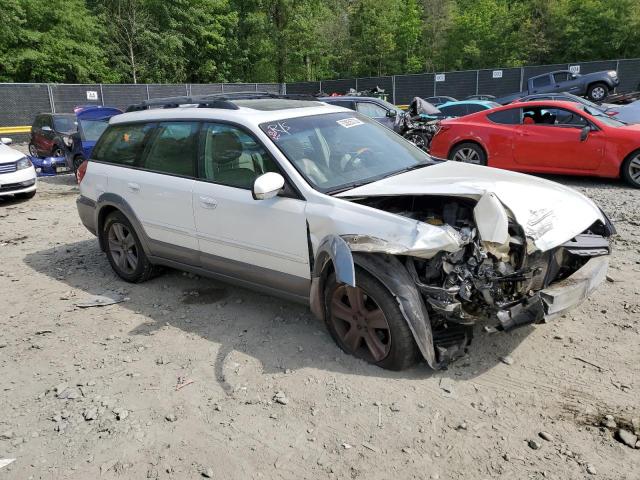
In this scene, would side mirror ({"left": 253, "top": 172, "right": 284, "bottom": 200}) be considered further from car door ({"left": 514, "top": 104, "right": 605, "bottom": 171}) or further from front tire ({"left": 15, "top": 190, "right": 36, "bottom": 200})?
front tire ({"left": 15, "top": 190, "right": 36, "bottom": 200})

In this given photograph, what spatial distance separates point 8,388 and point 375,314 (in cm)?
264

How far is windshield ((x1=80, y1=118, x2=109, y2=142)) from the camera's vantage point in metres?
11.9

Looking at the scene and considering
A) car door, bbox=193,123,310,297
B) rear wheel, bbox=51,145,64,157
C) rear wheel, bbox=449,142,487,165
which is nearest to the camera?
car door, bbox=193,123,310,297

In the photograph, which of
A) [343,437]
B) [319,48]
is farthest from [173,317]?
[319,48]

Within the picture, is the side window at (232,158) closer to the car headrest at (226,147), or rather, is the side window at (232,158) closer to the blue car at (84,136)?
the car headrest at (226,147)

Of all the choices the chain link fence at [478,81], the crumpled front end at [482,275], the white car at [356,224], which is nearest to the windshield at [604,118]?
the white car at [356,224]

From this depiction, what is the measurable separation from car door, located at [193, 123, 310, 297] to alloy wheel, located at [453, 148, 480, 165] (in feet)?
21.8

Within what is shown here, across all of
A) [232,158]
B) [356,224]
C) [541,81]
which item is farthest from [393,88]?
[356,224]

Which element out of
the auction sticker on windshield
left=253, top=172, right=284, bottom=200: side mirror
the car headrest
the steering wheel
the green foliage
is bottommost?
left=253, top=172, right=284, bottom=200: side mirror

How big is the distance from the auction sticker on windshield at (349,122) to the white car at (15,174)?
26.6ft

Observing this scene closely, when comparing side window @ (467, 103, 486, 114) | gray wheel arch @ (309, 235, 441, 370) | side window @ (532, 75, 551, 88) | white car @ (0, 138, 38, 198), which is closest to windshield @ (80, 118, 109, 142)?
white car @ (0, 138, 38, 198)

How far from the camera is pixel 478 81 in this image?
28359 mm

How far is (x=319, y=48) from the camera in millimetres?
39938

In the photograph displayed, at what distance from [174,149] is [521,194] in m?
2.98
